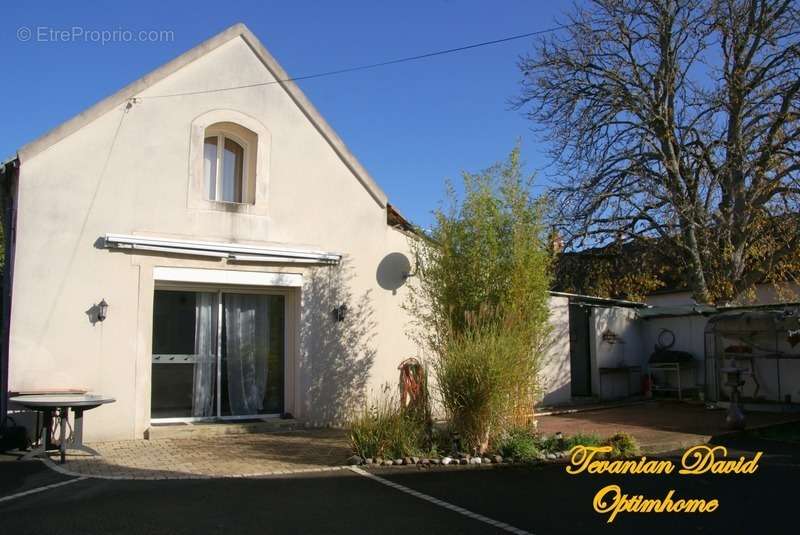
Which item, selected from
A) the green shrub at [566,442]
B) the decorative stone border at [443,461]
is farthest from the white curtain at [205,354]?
the green shrub at [566,442]

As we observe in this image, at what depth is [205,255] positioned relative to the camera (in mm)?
10547

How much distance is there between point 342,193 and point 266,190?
1467mm

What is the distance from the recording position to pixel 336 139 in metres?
12.1

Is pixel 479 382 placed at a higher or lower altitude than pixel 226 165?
lower

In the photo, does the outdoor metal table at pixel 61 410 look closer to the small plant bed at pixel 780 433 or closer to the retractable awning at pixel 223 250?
the retractable awning at pixel 223 250

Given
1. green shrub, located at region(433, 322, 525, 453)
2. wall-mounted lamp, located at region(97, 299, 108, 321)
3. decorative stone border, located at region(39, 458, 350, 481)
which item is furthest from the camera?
wall-mounted lamp, located at region(97, 299, 108, 321)

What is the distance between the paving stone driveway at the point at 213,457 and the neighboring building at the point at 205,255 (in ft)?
2.64

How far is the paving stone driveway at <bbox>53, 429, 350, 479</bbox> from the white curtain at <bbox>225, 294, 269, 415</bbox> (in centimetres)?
93

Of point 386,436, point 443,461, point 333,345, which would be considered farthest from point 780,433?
point 333,345

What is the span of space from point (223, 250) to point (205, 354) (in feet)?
5.90

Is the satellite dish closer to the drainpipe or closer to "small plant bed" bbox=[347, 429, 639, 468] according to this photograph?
"small plant bed" bbox=[347, 429, 639, 468]

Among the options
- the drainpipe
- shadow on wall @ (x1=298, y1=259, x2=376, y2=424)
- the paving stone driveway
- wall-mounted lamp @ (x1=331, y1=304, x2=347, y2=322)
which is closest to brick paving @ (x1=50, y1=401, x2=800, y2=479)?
the paving stone driveway

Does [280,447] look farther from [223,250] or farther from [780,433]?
[780,433]

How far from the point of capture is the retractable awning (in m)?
9.91
